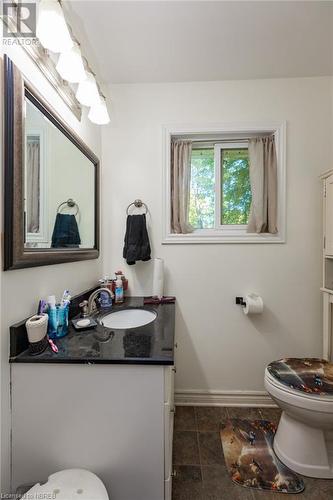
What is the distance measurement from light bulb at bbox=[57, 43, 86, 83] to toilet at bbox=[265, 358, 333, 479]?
181 centimetres

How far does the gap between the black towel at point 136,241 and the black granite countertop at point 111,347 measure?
59 centimetres

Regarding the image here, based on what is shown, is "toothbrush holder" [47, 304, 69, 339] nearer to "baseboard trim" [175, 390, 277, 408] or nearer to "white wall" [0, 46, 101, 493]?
"white wall" [0, 46, 101, 493]

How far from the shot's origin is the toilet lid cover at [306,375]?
1.13 meters

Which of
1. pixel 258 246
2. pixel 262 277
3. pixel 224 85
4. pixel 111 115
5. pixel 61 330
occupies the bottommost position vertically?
pixel 61 330

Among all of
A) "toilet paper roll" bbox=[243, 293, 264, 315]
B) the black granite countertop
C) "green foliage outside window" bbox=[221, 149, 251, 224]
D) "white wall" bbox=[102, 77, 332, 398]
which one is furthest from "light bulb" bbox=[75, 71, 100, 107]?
"toilet paper roll" bbox=[243, 293, 264, 315]

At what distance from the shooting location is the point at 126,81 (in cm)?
168

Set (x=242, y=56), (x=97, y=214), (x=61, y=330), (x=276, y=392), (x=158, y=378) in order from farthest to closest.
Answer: (x=97, y=214)
(x=242, y=56)
(x=276, y=392)
(x=61, y=330)
(x=158, y=378)

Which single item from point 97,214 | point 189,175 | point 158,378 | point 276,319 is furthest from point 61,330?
point 276,319

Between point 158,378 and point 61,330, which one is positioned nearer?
point 158,378

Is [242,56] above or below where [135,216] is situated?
above

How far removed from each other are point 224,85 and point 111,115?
2.89 ft

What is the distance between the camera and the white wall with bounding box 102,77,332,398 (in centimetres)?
167

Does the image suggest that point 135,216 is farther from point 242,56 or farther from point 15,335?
point 242,56

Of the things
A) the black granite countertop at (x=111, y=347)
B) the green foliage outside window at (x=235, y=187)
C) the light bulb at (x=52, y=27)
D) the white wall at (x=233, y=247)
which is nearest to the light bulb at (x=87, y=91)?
the light bulb at (x=52, y=27)
